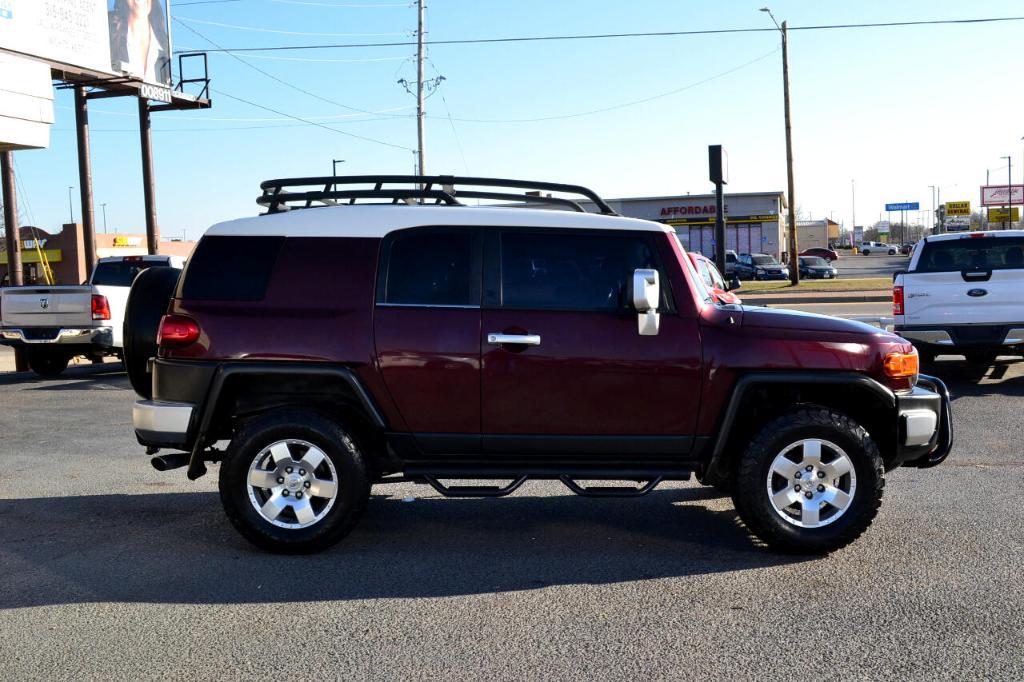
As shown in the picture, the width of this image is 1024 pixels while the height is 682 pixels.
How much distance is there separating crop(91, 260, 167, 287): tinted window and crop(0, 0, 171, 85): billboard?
594 cm

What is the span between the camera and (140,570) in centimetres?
532

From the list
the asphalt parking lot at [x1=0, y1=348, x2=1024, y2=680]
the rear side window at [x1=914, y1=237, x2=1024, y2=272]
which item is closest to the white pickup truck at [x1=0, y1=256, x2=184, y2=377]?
the asphalt parking lot at [x1=0, y1=348, x2=1024, y2=680]

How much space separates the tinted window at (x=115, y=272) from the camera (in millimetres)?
16698

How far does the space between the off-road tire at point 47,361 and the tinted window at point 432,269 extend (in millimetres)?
10796

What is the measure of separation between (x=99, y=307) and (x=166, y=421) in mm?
9475

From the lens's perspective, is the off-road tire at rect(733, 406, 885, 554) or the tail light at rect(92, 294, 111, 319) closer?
the off-road tire at rect(733, 406, 885, 554)

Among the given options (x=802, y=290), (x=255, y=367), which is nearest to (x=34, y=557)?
(x=255, y=367)

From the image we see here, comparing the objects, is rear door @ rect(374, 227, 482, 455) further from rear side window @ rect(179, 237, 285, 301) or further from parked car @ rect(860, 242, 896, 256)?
parked car @ rect(860, 242, 896, 256)

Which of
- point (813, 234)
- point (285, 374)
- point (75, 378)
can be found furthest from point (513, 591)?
point (813, 234)

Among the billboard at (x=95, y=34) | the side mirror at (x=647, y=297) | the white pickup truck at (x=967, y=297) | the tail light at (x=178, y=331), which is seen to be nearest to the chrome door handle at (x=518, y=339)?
the side mirror at (x=647, y=297)

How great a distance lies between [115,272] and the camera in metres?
16.9

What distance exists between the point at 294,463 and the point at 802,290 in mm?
33644

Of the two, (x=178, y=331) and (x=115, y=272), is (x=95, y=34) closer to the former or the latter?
(x=115, y=272)

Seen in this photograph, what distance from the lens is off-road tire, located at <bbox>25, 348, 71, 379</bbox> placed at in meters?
14.9
